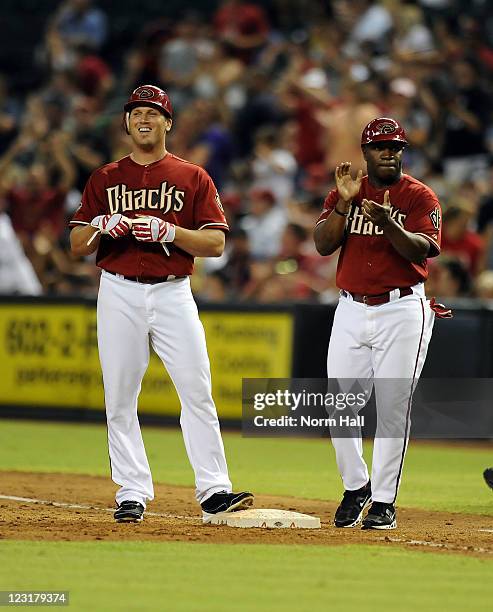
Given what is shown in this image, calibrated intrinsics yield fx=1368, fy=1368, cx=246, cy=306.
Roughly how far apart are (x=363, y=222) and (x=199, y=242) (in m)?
0.93

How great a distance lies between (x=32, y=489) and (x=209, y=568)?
3605 mm

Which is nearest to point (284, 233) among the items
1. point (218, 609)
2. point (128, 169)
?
point (128, 169)

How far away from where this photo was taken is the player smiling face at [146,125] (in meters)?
7.84

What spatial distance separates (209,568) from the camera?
627 centimetres

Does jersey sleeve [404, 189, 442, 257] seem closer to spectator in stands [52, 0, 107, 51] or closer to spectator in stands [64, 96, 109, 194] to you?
spectator in stands [64, 96, 109, 194]

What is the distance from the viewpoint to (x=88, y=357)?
48.4ft

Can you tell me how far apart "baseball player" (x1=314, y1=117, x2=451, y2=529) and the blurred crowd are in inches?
252

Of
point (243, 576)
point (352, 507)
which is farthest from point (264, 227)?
point (243, 576)

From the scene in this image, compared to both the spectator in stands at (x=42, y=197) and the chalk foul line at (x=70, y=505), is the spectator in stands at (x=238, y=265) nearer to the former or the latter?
the spectator in stands at (x=42, y=197)

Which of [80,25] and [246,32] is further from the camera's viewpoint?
[80,25]

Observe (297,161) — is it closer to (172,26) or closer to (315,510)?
(172,26)

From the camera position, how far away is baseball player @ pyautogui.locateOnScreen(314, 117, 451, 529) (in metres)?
7.60

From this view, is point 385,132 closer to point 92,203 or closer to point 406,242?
point 406,242

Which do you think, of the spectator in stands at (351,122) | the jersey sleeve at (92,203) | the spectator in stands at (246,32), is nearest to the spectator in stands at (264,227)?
the spectator in stands at (351,122)
